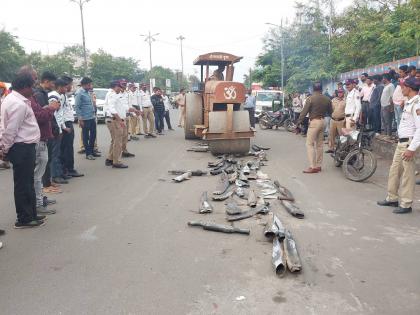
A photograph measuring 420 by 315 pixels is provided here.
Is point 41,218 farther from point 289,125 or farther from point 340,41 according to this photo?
point 340,41

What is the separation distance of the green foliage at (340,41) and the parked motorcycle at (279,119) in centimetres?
500

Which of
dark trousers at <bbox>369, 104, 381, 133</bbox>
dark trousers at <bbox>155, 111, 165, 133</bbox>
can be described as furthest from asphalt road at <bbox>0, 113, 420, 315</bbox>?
dark trousers at <bbox>155, 111, 165, 133</bbox>

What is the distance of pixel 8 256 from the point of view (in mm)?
4266

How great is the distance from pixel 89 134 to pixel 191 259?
6691 mm

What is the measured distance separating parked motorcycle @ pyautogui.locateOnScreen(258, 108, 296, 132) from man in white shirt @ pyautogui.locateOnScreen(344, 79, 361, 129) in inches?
318

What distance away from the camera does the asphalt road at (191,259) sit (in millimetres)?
3334

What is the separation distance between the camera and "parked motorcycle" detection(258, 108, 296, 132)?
1877cm

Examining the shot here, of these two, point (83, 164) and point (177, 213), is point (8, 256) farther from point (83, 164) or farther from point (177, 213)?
point (83, 164)

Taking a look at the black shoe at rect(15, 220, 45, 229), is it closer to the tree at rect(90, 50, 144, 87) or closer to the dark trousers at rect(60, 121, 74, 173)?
the dark trousers at rect(60, 121, 74, 173)

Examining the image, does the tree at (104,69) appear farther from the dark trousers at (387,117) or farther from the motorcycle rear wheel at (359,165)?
the motorcycle rear wheel at (359,165)

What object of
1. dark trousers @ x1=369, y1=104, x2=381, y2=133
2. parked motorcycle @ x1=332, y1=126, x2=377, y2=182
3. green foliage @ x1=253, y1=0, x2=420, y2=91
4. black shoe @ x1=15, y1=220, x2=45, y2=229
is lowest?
black shoe @ x1=15, y1=220, x2=45, y2=229

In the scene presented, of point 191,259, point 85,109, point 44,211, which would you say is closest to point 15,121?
point 44,211

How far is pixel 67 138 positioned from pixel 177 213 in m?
3.54

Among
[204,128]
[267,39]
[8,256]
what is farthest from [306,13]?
[8,256]
